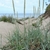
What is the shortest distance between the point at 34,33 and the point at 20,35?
320mm

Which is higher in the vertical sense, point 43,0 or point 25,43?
point 43,0

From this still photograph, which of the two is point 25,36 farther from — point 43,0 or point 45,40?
point 43,0

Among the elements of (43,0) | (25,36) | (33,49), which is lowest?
(33,49)

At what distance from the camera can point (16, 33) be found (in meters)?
5.00

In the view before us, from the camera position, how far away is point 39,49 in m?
4.76

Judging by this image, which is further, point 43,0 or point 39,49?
point 39,49

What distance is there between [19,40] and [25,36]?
0.28m

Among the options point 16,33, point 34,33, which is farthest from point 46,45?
point 16,33

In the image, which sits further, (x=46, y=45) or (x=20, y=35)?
(x=20, y=35)

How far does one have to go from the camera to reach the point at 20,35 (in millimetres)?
5035

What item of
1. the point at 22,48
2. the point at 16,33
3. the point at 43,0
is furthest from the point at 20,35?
the point at 43,0

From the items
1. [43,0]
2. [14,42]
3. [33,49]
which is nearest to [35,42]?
[33,49]

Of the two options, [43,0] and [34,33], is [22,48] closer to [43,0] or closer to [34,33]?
[34,33]

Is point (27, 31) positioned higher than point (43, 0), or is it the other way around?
point (43, 0)
